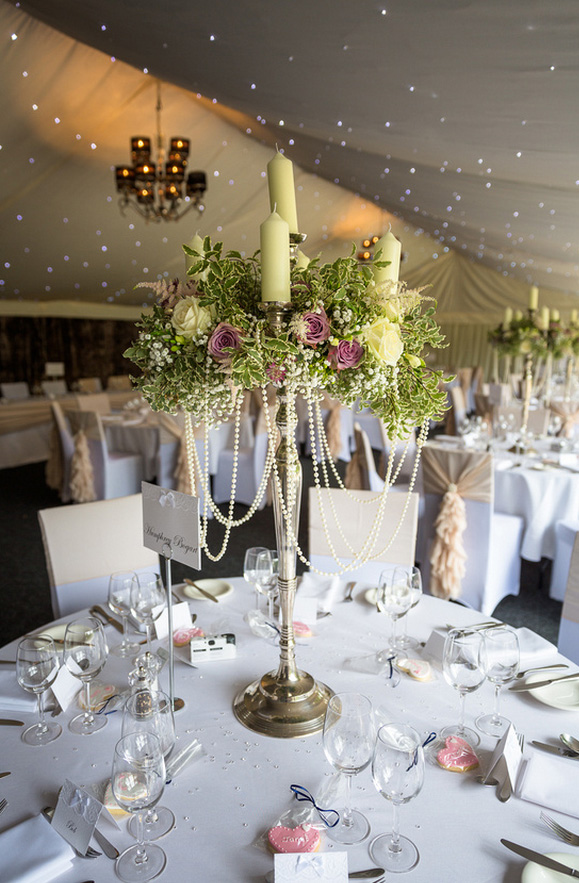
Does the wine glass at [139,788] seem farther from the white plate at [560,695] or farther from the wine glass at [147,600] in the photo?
the white plate at [560,695]

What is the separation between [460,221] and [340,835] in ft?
20.0

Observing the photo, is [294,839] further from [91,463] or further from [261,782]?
[91,463]

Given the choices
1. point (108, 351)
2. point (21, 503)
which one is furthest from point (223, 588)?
point (108, 351)

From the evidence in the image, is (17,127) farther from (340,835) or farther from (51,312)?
(340,835)

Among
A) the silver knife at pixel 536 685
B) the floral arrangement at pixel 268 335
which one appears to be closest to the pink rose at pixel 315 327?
the floral arrangement at pixel 268 335

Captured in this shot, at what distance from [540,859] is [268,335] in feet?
3.49

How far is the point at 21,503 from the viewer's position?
231 inches

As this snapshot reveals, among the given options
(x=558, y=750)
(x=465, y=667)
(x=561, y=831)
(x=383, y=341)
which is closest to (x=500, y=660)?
(x=465, y=667)

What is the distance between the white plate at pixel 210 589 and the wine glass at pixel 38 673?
2.20 feet

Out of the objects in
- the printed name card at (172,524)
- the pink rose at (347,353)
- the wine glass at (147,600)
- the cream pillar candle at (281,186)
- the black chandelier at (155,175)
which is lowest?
the wine glass at (147,600)

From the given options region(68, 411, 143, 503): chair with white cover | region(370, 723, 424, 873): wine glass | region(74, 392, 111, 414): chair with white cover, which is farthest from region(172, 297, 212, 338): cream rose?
region(74, 392, 111, 414): chair with white cover

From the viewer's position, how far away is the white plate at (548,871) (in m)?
0.94

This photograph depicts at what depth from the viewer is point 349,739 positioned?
3.36 feet

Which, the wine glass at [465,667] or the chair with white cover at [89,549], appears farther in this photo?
the chair with white cover at [89,549]
